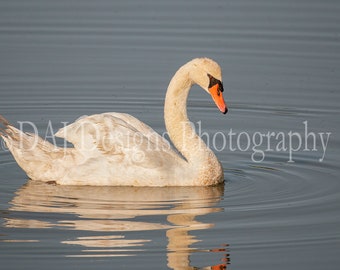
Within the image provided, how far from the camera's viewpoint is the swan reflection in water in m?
11.2

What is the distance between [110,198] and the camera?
43.7ft

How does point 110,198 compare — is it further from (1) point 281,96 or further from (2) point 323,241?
(1) point 281,96

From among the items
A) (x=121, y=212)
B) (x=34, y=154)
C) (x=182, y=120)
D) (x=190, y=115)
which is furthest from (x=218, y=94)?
(x=190, y=115)

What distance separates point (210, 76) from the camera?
14.1m

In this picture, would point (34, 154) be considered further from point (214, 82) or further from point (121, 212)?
point (214, 82)

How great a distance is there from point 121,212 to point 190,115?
513 cm

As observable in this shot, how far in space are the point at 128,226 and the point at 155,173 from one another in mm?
1967

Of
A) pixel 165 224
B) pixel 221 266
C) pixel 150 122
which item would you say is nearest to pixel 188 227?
pixel 165 224

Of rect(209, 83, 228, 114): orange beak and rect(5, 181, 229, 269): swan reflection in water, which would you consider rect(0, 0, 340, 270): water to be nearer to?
rect(5, 181, 229, 269): swan reflection in water

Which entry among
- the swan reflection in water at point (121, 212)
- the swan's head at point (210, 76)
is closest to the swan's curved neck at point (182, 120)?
the swan's head at point (210, 76)

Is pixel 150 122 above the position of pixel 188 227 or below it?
above

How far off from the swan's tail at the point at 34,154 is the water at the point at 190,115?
177 mm

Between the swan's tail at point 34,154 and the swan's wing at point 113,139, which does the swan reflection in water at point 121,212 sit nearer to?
the swan's tail at point 34,154

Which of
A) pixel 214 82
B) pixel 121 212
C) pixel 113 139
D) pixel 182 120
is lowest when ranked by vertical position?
pixel 121 212
